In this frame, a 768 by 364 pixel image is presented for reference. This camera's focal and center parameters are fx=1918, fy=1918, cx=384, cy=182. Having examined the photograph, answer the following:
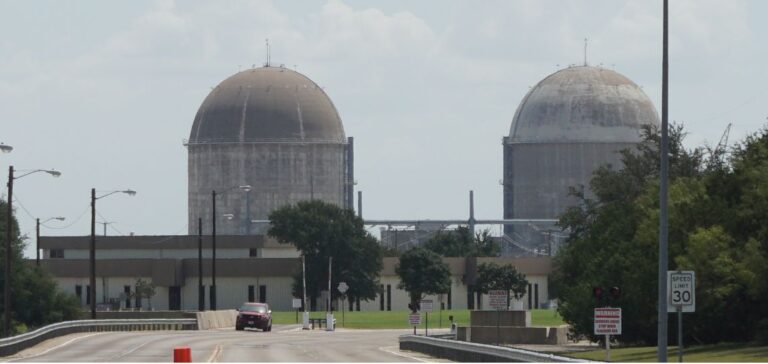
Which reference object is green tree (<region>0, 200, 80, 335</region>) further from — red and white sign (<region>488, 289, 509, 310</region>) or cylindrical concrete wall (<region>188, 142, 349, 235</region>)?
cylindrical concrete wall (<region>188, 142, 349, 235</region>)

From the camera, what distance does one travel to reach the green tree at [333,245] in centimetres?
13175

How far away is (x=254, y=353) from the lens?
173 ft

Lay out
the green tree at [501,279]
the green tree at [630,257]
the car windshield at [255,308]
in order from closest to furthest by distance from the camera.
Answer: the green tree at [630,257] < the car windshield at [255,308] < the green tree at [501,279]

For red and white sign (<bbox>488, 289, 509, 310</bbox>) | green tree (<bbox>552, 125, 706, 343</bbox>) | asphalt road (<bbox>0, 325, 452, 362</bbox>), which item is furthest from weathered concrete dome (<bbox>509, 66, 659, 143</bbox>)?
red and white sign (<bbox>488, 289, 509, 310</bbox>)

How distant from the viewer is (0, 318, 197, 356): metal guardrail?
2154 inches

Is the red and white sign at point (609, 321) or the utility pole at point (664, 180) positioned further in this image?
the red and white sign at point (609, 321)

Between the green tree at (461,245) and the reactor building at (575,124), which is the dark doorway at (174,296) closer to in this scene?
the green tree at (461,245)

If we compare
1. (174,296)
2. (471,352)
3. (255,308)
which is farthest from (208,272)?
(471,352)

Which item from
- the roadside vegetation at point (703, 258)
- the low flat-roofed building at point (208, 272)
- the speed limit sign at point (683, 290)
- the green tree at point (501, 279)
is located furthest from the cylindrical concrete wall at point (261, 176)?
the speed limit sign at point (683, 290)

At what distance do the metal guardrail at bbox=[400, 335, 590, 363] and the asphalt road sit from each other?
0.44 meters

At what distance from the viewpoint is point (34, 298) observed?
339ft

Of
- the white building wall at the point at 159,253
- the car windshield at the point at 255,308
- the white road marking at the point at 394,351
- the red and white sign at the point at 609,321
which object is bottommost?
the white road marking at the point at 394,351

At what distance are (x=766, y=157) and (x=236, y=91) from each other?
10261 cm

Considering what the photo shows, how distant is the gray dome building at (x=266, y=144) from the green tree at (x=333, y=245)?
19264 millimetres
